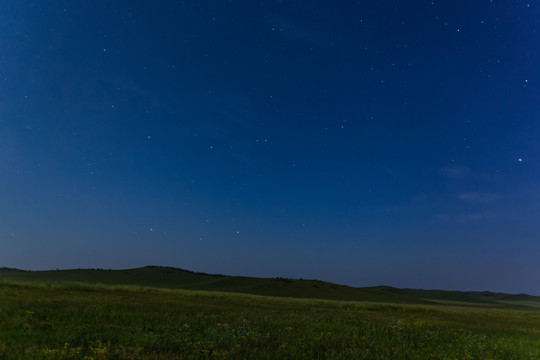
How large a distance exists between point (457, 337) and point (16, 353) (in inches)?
587

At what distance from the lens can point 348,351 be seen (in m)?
8.39

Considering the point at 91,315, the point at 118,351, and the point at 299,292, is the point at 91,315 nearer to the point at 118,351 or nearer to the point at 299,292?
the point at 118,351

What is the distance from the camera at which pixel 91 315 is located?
11.9m

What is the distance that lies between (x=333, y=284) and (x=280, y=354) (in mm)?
95286

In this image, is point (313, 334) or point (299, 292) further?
point (299, 292)

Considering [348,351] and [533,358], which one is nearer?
[348,351]

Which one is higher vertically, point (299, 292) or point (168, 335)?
point (168, 335)

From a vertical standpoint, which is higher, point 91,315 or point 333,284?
point 91,315

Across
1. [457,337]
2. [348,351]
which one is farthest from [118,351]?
[457,337]

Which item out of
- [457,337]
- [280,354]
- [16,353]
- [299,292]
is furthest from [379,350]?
[299,292]

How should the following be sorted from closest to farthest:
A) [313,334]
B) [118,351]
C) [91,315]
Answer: [118,351] < [313,334] < [91,315]

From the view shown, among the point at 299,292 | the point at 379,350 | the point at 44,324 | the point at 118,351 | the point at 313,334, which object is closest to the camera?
the point at 118,351

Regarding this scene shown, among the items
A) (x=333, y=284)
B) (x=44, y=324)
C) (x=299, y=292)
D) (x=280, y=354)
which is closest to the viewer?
(x=280, y=354)

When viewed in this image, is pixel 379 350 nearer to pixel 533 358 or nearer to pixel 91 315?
pixel 533 358
